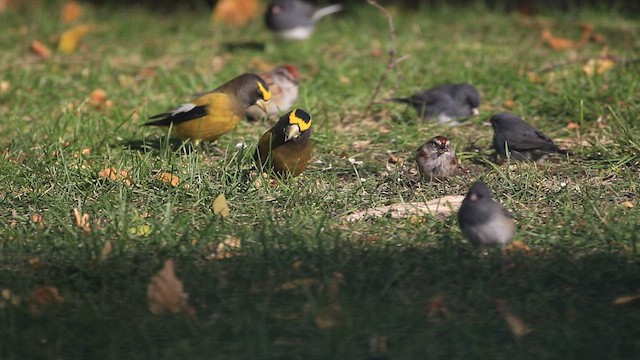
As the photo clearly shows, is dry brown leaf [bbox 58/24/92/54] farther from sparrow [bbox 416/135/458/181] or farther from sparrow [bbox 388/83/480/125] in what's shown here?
sparrow [bbox 416/135/458/181]

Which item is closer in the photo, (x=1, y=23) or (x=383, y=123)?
(x=383, y=123)

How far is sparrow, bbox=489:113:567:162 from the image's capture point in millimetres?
6871

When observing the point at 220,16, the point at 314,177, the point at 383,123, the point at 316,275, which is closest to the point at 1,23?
the point at 220,16

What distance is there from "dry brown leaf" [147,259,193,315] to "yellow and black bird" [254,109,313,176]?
1887 mm

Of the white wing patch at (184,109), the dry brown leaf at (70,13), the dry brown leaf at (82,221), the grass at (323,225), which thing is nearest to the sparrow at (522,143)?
the grass at (323,225)

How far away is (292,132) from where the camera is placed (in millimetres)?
6238

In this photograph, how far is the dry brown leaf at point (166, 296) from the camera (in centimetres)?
448

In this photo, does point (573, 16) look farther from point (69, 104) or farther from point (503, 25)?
point (69, 104)

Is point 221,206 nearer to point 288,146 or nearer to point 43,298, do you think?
point 288,146

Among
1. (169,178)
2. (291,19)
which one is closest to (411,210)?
(169,178)

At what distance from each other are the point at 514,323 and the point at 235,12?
8713mm

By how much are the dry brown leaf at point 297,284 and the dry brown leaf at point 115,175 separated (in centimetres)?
182

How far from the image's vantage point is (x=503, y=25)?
1141cm

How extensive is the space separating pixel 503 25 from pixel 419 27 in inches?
40.0
